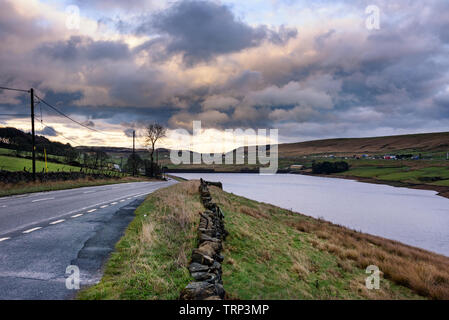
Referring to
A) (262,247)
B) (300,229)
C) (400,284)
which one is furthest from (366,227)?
(262,247)

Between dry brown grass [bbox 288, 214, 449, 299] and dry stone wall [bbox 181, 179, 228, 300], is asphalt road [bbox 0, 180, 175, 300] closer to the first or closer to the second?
dry stone wall [bbox 181, 179, 228, 300]

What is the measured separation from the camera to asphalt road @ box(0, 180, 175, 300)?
5.64 m

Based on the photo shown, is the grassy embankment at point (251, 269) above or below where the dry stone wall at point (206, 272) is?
below

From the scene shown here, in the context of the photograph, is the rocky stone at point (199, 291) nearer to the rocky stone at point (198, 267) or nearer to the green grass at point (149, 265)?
the green grass at point (149, 265)

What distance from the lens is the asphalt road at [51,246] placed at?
18.5 ft

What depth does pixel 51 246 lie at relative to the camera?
27.5 feet

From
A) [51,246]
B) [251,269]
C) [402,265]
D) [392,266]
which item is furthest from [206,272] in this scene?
[402,265]

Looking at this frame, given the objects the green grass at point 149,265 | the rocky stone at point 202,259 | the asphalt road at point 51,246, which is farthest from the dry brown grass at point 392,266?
the asphalt road at point 51,246

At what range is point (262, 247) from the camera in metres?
11.6

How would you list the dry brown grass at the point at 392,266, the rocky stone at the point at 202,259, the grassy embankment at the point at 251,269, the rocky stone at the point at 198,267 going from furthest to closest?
the dry brown grass at the point at 392,266, the rocky stone at the point at 202,259, the rocky stone at the point at 198,267, the grassy embankment at the point at 251,269

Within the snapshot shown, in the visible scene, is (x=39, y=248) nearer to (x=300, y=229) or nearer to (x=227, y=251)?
(x=227, y=251)

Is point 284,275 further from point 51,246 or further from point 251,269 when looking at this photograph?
point 51,246

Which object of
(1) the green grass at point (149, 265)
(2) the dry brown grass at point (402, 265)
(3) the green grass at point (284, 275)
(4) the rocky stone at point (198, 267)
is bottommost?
(2) the dry brown grass at point (402, 265)

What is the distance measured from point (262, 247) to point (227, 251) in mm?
2125
